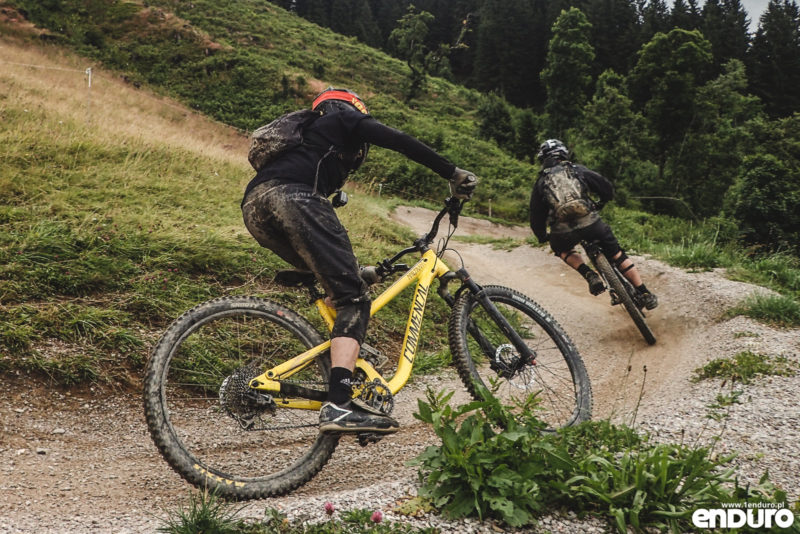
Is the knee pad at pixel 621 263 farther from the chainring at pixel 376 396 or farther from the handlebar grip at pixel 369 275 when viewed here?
the chainring at pixel 376 396

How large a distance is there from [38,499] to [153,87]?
29.3 meters

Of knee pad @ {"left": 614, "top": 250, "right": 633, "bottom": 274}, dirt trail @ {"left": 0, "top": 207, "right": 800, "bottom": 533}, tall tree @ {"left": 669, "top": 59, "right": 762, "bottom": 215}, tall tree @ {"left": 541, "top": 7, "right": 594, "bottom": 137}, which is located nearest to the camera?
dirt trail @ {"left": 0, "top": 207, "right": 800, "bottom": 533}

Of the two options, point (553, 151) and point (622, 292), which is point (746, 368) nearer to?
point (622, 292)

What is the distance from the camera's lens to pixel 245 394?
10.6ft

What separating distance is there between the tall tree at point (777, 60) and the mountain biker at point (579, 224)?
65004 mm

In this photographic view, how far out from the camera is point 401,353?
389cm

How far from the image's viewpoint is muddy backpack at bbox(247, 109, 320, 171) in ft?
11.2

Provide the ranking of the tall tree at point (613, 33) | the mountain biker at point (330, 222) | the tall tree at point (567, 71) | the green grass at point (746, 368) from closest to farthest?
the mountain biker at point (330, 222)
the green grass at point (746, 368)
the tall tree at point (567, 71)
the tall tree at point (613, 33)

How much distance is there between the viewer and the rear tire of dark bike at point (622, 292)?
6730 mm

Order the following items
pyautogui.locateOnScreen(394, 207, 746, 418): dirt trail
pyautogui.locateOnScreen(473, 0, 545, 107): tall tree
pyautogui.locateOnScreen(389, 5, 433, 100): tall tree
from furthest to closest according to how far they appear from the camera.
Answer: pyautogui.locateOnScreen(473, 0, 545, 107): tall tree
pyautogui.locateOnScreen(389, 5, 433, 100): tall tree
pyautogui.locateOnScreen(394, 207, 746, 418): dirt trail

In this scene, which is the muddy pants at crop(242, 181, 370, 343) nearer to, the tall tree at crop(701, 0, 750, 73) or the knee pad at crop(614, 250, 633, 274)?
the knee pad at crop(614, 250, 633, 274)

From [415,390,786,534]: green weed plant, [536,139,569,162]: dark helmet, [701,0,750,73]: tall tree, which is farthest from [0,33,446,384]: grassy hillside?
[701,0,750,73]: tall tree

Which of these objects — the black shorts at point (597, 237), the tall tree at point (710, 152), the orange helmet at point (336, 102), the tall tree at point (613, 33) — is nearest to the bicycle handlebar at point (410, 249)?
the orange helmet at point (336, 102)

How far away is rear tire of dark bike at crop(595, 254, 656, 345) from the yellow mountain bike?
101 inches
